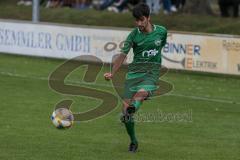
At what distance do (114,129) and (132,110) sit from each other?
2.37 metres

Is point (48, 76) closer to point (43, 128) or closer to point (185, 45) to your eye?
point (185, 45)

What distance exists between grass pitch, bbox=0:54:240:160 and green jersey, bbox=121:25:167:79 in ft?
4.12

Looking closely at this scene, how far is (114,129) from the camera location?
44.5 feet

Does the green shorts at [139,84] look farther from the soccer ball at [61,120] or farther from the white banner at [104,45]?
the white banner at [104,45]

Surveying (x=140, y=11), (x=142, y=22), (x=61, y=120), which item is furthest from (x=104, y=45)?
(x=140, y=11)

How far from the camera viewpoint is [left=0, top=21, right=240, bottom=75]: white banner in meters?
22.2

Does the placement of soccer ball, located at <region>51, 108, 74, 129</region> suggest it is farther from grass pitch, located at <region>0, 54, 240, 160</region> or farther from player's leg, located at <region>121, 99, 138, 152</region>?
player's leg, located at <region>121, 99, 138, 152</region>

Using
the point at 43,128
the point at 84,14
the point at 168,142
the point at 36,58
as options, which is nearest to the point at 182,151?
the point at 168,142

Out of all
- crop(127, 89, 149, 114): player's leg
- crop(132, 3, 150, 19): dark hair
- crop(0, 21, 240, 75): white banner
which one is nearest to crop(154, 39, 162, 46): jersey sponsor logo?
crop(132, 3, 150, 19): dark hair

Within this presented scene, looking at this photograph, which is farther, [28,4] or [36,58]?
[28,4]

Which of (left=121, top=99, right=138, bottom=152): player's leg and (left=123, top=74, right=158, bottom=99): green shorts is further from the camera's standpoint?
(left=123, top=74, right=158, bottom=99): green shorts

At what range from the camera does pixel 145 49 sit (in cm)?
1143

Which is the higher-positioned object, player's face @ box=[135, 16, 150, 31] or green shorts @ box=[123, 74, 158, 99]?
player's face @ box=[135, 16, 150, 31]

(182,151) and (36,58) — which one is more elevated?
(182,151)
